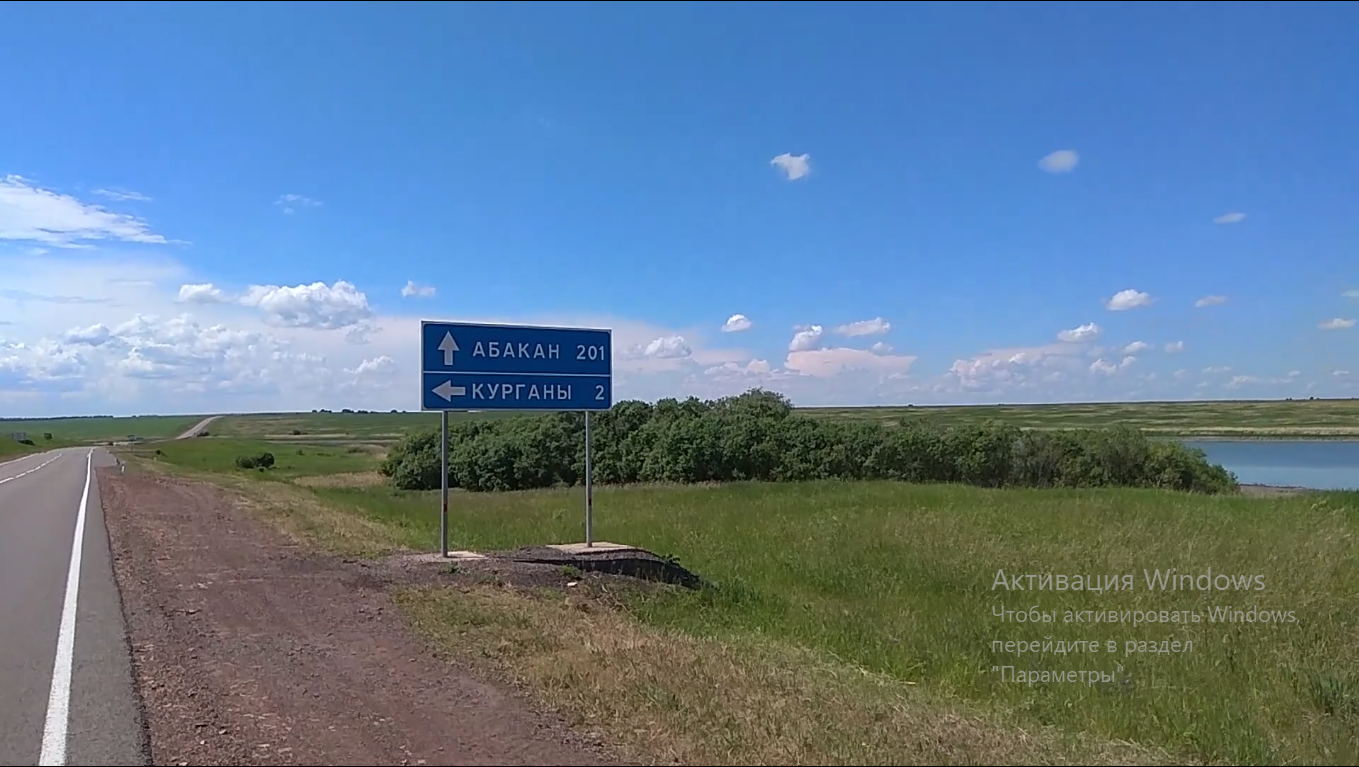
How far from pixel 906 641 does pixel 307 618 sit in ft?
18.9

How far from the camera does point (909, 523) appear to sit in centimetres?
1944

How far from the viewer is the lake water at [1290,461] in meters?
50.1

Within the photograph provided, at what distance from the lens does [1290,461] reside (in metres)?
66.0

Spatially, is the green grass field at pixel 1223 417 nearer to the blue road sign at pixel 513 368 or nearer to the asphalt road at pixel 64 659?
the blue road sign at pixel 513 368

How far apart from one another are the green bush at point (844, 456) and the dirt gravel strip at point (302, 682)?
3640cm

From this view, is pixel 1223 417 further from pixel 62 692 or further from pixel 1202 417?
pixel 62 692

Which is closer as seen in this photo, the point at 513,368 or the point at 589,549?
the point at 589,549

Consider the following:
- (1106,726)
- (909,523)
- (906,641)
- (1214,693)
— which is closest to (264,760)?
(1106,726)

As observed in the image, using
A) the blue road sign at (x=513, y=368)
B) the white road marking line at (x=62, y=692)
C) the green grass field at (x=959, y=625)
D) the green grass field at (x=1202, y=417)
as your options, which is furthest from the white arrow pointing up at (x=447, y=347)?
the green grass field at (x=1202, y=417)

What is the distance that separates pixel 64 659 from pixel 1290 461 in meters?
74.5

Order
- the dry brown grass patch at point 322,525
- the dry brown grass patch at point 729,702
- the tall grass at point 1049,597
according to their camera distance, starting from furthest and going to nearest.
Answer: the dry brown grass patch at point 322,525
the tall grass at point 1049,597
the dry brown grass patch at point 729,702

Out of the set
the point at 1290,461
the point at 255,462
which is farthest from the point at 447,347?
the point at 1290,461

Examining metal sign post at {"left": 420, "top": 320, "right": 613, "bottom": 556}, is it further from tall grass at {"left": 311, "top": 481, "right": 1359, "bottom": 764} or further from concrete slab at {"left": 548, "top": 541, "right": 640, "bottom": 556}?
tall grass at {"left": 311, "top": 481, "right": 1359, "bottom": 764}

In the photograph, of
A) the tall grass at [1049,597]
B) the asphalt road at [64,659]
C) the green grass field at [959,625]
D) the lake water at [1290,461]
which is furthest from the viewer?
the lake water at [1290,461]
